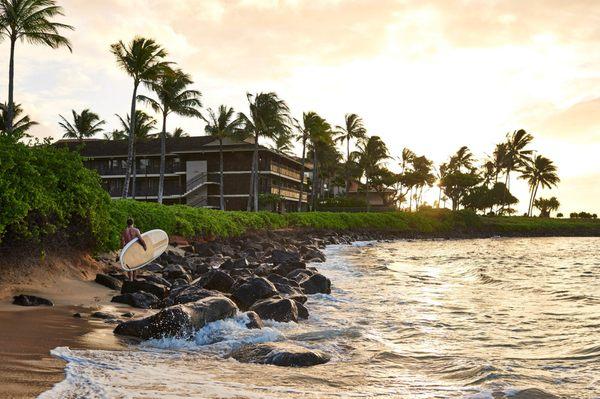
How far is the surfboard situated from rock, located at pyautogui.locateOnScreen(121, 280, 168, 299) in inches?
41.7

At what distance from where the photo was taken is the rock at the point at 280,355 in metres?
6.38

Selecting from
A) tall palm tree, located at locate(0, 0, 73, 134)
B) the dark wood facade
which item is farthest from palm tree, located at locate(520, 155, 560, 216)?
tall palm tree, located at locate(0, 0, 73, 134)

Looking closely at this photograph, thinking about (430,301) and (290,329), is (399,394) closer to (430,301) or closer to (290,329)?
(290,329)

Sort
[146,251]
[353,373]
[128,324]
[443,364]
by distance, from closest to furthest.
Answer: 1. [353,373]
2. [443,364]
3. [128,324]
4. [146,251]

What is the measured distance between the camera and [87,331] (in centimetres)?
721

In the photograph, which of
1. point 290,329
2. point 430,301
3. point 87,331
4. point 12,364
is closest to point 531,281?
point 430,301

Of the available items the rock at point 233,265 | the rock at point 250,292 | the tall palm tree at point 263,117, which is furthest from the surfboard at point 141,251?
the tall palm tree at point 263,117

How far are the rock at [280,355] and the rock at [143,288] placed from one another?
14.3 feet

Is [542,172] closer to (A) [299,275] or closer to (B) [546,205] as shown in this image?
(B) [546,205]

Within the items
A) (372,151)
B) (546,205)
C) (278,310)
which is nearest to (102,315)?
(278,310)

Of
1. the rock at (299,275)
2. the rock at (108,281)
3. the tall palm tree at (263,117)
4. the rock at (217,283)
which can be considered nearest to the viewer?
the rock at (108,281)

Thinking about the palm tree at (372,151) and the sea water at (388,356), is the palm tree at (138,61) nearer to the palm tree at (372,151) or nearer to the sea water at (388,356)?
the sea water at (388,356)

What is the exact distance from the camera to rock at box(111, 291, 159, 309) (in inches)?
384

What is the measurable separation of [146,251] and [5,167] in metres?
4.33
